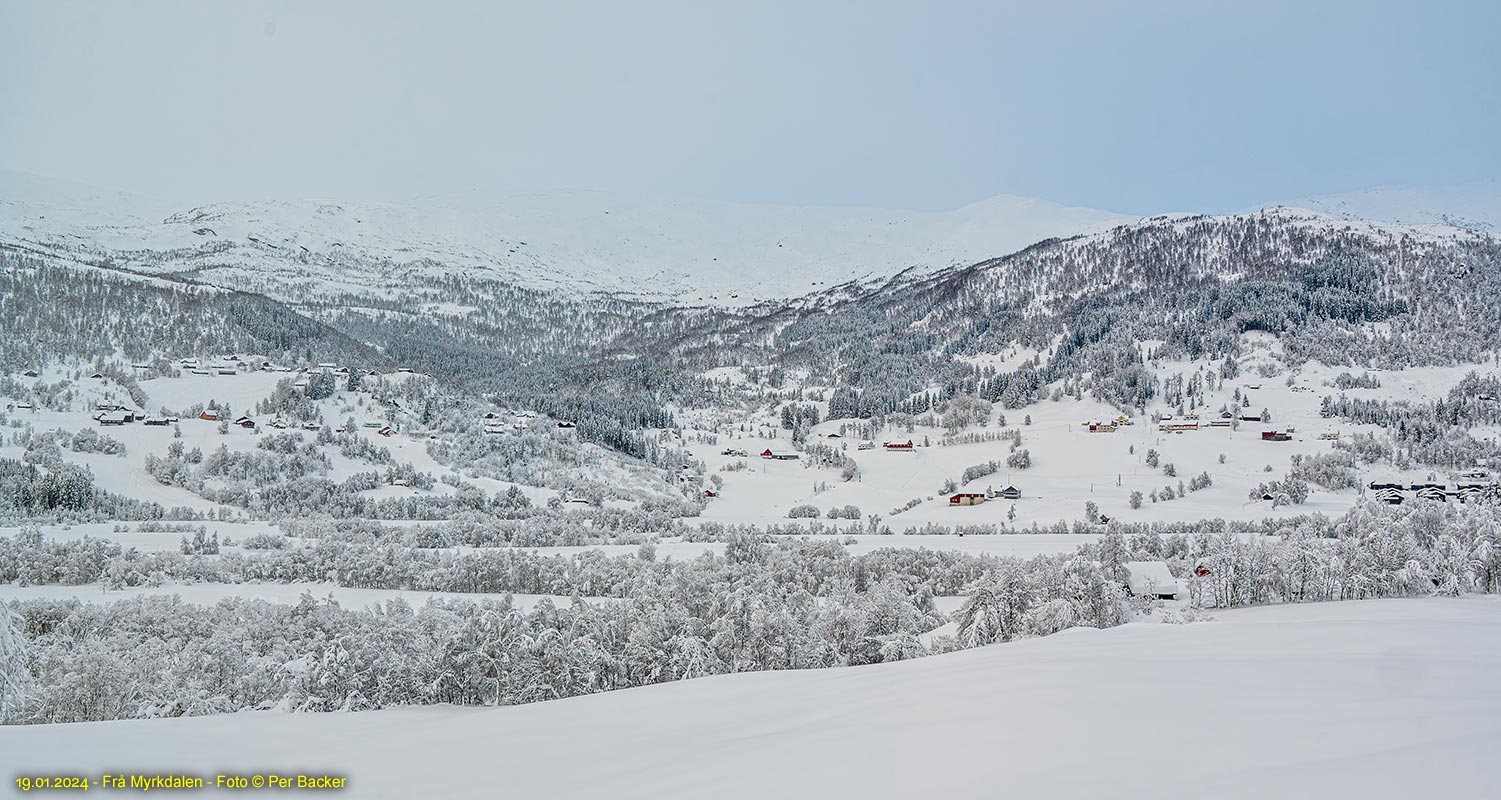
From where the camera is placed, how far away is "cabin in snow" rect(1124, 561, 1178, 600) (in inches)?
1266

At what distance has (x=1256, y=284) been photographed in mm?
114375

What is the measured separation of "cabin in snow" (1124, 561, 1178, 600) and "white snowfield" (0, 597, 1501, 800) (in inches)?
765

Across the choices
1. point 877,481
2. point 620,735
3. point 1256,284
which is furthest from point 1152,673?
point 1256,284

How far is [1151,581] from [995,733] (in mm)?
31830

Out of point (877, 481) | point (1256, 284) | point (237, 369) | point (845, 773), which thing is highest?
point (1256, 284)

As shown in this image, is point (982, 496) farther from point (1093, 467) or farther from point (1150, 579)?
point (1150, 579)

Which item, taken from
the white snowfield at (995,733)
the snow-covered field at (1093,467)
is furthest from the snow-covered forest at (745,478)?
the white snowfield at (995,733)

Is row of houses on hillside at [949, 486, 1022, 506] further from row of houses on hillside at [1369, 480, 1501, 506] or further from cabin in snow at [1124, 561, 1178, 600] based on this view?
cabin in snow at [1124, 561, 1178, 600]

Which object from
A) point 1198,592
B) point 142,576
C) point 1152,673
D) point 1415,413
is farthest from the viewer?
point 1415,413

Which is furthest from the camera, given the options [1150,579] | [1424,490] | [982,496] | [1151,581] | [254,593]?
[982,496]

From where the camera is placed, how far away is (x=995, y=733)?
270 inches

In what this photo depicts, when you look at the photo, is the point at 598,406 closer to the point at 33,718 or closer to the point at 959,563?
the point at 959,563

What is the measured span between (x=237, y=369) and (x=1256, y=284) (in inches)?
5510

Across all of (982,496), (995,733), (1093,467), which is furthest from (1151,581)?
(1093,467)
